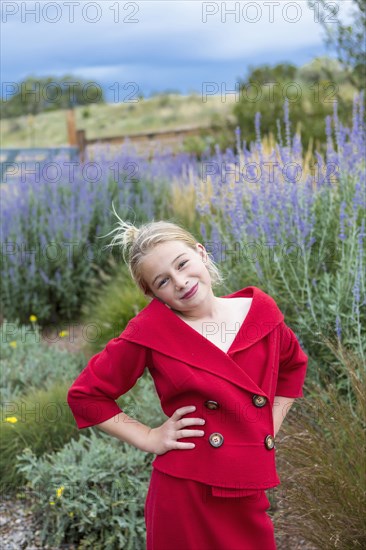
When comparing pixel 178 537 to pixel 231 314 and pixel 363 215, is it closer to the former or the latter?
pixel 231 314

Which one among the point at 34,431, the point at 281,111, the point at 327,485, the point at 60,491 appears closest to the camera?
the point at 327,485

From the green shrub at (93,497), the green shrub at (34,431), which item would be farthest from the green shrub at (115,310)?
the green shrub at (93,497)

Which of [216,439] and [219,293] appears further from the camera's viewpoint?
[219,293]

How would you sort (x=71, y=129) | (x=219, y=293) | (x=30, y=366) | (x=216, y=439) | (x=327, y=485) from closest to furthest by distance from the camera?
(x=216, y=439) < (x=327, y=485) < (x=219, y=293) < (x=30, y=366) < (x=71, y=129)

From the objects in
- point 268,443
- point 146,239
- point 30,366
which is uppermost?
point 146,239

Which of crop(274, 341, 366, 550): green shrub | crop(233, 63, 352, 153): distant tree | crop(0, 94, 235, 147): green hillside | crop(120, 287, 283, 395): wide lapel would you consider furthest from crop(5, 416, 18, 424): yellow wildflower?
crop(0, 94, 235, 147): green hillside

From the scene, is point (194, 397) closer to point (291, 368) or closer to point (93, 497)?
point (291, 368)

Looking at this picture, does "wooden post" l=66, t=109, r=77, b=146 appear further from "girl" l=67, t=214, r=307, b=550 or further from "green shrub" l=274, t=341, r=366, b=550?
"girl" l=67, t=214, r=307, b=550

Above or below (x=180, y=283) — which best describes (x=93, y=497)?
below

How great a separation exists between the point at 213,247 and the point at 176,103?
3694 cm

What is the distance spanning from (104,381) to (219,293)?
227 cm

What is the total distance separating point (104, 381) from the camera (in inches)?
82.1

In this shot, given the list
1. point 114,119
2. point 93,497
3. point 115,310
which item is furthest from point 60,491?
point 114,119

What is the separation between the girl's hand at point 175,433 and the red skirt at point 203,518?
8 centimetres
